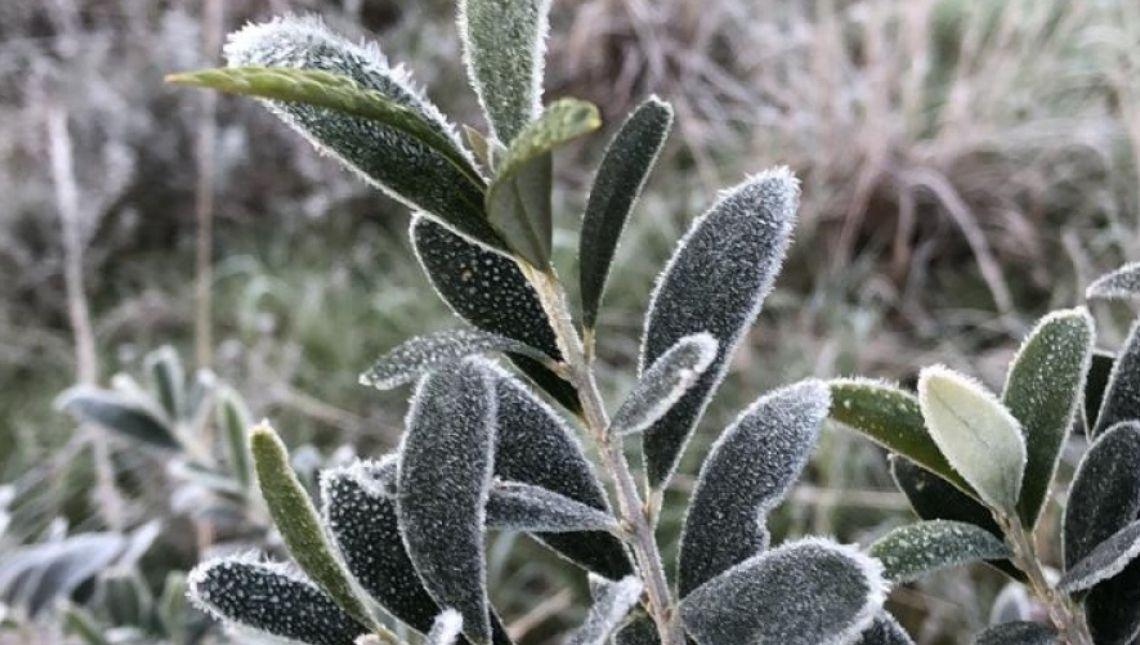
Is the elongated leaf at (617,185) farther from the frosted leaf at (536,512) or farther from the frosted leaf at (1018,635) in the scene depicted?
the frosted leaf at (1018,635)

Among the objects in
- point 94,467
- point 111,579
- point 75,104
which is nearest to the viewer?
point 111,579

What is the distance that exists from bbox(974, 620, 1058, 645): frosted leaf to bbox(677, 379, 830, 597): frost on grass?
74mm

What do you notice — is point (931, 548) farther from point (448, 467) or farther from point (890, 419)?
point (448, 467)

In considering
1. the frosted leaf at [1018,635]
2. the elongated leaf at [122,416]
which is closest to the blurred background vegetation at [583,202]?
the elongated leaf at [122,416]

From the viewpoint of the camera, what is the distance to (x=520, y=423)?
13.9 inches

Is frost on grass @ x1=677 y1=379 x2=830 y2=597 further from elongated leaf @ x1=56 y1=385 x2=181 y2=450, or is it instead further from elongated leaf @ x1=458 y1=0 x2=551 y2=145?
elongated leaf @ x1=56 y1=385 x2=181 y2=450

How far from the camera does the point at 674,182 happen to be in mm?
2246

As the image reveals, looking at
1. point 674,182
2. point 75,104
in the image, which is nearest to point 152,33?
point 75,104

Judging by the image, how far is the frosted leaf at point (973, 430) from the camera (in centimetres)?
32

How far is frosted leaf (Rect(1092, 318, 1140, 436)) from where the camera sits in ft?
1.18

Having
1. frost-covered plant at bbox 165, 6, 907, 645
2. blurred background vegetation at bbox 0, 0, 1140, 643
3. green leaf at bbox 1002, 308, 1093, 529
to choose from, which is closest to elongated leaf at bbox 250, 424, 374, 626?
frost-covered plant at bbox 165, 6, 907, 645

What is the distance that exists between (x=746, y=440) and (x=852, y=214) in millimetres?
1780

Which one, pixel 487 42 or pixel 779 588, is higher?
pixel 487 42

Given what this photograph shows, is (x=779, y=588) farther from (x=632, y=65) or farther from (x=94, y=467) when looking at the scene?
(x=632, y=65)
